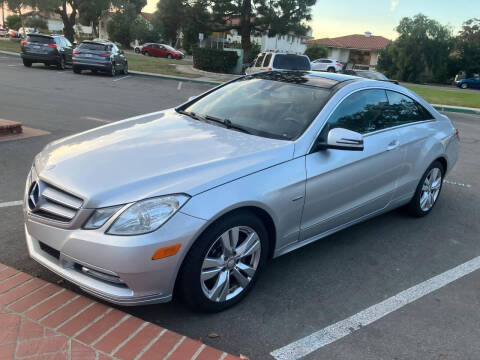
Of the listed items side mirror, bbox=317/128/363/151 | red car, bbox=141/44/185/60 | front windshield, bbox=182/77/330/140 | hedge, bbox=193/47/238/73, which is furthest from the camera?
red car, bbox=141/44/185/60

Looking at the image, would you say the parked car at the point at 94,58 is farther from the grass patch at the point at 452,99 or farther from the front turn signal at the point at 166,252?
the front turn signal at the point at 166,252

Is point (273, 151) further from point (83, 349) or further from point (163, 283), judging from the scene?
point (83, 349)

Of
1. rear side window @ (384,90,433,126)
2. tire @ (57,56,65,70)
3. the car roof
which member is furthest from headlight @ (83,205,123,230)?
tire @ (57,56,65,70)

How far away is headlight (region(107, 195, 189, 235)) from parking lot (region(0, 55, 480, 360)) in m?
0.73

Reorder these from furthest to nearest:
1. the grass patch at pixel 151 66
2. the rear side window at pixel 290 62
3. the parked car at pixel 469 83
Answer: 1. the parked car at pixel 469 83
2. the grass patch at pixel 151 66
3. the rear side window at pixel 290 62

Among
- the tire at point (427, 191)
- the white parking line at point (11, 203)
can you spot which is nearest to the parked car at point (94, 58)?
the white parking line at point (11, 203)

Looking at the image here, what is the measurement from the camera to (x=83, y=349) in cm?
243

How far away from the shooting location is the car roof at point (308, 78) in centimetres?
413

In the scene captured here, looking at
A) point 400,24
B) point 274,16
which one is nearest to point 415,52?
point 400,24

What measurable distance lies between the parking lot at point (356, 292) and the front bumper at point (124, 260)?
40cm

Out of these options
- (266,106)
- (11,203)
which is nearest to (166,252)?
(266,106)

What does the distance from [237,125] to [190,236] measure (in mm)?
1402

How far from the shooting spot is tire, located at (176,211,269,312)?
2756 mm

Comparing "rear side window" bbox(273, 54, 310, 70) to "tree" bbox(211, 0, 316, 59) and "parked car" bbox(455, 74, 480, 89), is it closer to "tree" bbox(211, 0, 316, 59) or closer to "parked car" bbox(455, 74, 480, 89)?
"tree" bbox(211, 0, 316, 59)
